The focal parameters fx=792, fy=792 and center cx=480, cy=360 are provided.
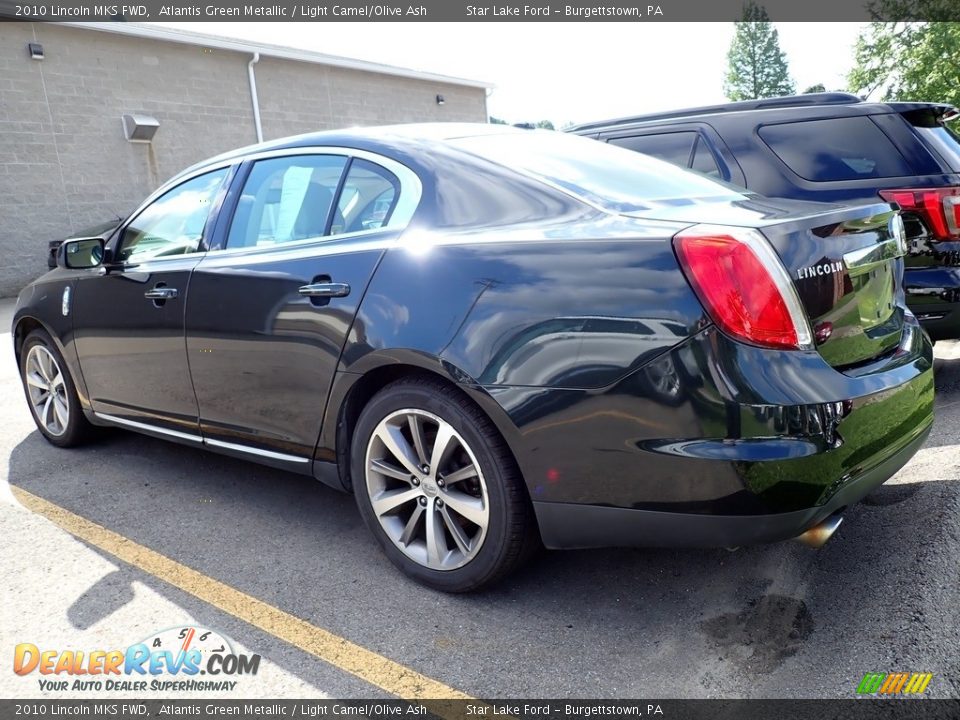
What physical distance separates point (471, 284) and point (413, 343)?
11.4 inches

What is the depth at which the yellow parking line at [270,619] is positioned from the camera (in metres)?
2.37

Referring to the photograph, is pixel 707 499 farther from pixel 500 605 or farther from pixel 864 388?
pixel 500 605

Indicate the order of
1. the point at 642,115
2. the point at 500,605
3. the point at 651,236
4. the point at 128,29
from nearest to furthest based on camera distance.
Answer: the point at 651,236 → the point at 500,605 → the point at 642,115 → the point at 128,29

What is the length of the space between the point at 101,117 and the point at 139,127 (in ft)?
2.22

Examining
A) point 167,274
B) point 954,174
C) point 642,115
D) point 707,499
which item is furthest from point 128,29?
point 707,499

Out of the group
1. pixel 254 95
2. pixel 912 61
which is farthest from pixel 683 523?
pixel 912 61

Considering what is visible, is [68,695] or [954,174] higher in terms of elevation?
[954,174]

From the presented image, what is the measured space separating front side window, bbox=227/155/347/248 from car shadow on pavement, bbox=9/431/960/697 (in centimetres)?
129

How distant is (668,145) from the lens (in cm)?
557

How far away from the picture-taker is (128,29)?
14859mm

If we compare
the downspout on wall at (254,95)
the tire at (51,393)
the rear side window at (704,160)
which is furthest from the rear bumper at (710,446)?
the downspout on wall at (254,95)

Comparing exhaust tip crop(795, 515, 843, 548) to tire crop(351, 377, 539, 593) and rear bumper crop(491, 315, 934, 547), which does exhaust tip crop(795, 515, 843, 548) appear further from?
tire crop(351, 377, 539, 593)

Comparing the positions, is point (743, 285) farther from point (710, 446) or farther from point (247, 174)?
point (247, 174)

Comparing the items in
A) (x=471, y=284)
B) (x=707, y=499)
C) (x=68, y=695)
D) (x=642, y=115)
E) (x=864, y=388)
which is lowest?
(x=68, y=695)
